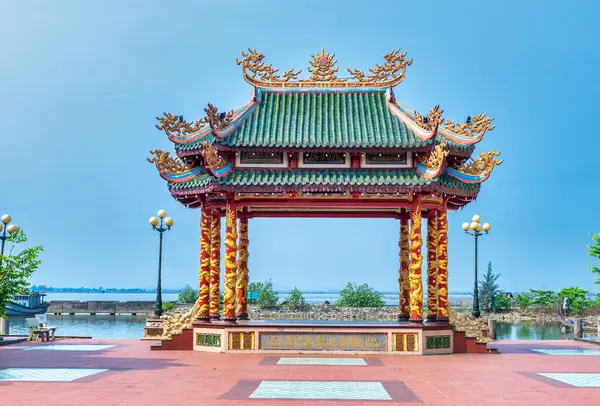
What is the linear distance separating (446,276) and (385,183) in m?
3.50

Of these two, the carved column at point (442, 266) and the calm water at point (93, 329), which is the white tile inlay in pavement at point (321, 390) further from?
the calm water at point (93, 329)

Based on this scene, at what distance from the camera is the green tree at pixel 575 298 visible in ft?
175

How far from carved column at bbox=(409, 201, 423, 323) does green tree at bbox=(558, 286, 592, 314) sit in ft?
131

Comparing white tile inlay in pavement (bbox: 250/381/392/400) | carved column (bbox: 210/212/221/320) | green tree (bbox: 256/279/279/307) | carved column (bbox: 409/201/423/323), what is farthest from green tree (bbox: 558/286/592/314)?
white tile inlay in pavement (bbox: 250/381/392/400)

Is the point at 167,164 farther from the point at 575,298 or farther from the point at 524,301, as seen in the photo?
the point at 524,301

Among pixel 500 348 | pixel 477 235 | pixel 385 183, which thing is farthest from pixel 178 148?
pixel 477 235

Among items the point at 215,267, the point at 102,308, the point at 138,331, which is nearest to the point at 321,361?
the point at 215,267

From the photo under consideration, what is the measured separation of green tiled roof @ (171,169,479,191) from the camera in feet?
57.7

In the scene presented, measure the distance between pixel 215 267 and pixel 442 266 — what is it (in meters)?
6.44

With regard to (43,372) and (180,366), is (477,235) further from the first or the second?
(43,372)

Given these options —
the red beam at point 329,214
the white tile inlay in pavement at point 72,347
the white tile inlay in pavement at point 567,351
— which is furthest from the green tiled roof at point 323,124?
the white tile inlay in pavement at point 72,347

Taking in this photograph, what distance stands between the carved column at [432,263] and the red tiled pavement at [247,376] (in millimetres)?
1675

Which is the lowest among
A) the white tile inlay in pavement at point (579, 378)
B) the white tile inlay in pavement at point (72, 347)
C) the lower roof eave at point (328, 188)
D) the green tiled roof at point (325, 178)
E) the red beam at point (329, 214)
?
the white tile inlay in pavement at point (72, 347)

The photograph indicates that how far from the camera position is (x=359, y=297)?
4916 cm
